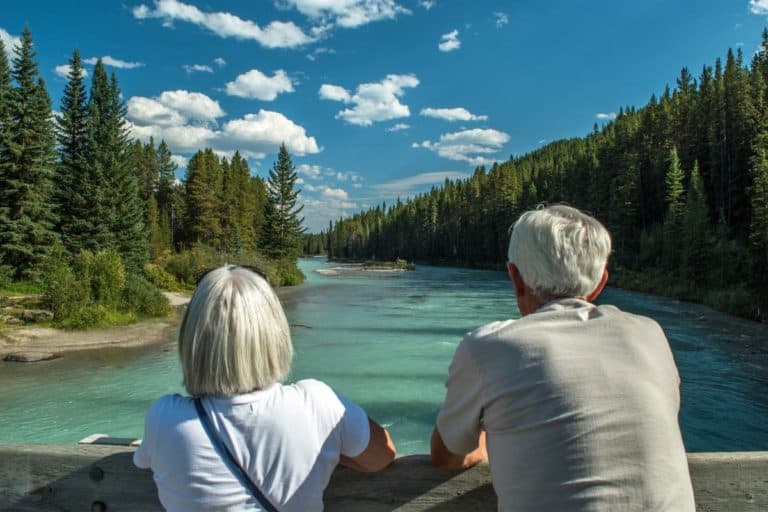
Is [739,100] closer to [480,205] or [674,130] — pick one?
[674,130]

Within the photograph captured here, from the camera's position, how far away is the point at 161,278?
3572 centimetres

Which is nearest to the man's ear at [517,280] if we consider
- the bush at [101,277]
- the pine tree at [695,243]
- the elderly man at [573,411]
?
the elderly man at [573,411]

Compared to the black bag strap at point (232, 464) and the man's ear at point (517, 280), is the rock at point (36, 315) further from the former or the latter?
the man's ear at point (517, 280)

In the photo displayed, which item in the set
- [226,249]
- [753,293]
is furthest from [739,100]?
[226,249]

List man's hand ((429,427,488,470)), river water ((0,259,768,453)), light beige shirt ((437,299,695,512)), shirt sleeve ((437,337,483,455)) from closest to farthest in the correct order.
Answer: light beige shirt ((437,299,695,512))
shirt sleeve ((437,337,483,455))
man's hand ((429,427,488,470))
river water ((0,259,768,453))

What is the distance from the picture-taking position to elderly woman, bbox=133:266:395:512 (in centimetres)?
149

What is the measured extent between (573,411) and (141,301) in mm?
25476

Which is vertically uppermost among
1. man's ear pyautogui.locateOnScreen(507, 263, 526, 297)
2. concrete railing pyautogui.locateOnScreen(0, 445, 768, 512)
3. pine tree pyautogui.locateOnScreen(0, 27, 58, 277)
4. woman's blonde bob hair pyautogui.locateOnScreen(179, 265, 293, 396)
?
pine tree pyautogui.locateOnScreen(0, 27, 58, 277)

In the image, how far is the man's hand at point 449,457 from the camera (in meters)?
1.70

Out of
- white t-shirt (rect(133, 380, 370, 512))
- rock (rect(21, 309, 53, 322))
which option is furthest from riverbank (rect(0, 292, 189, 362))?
white t-shirt (rect(133, 380, 370, 512))

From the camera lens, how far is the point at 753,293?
27.2 metres

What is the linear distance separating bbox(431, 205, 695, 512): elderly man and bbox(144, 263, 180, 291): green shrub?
119 feet

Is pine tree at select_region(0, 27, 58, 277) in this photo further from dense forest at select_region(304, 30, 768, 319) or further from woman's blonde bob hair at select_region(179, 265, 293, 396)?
woman's blonde bob hair at select_region(179, 265, 293, 396)

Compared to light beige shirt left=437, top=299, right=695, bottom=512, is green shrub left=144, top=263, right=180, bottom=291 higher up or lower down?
lower down
